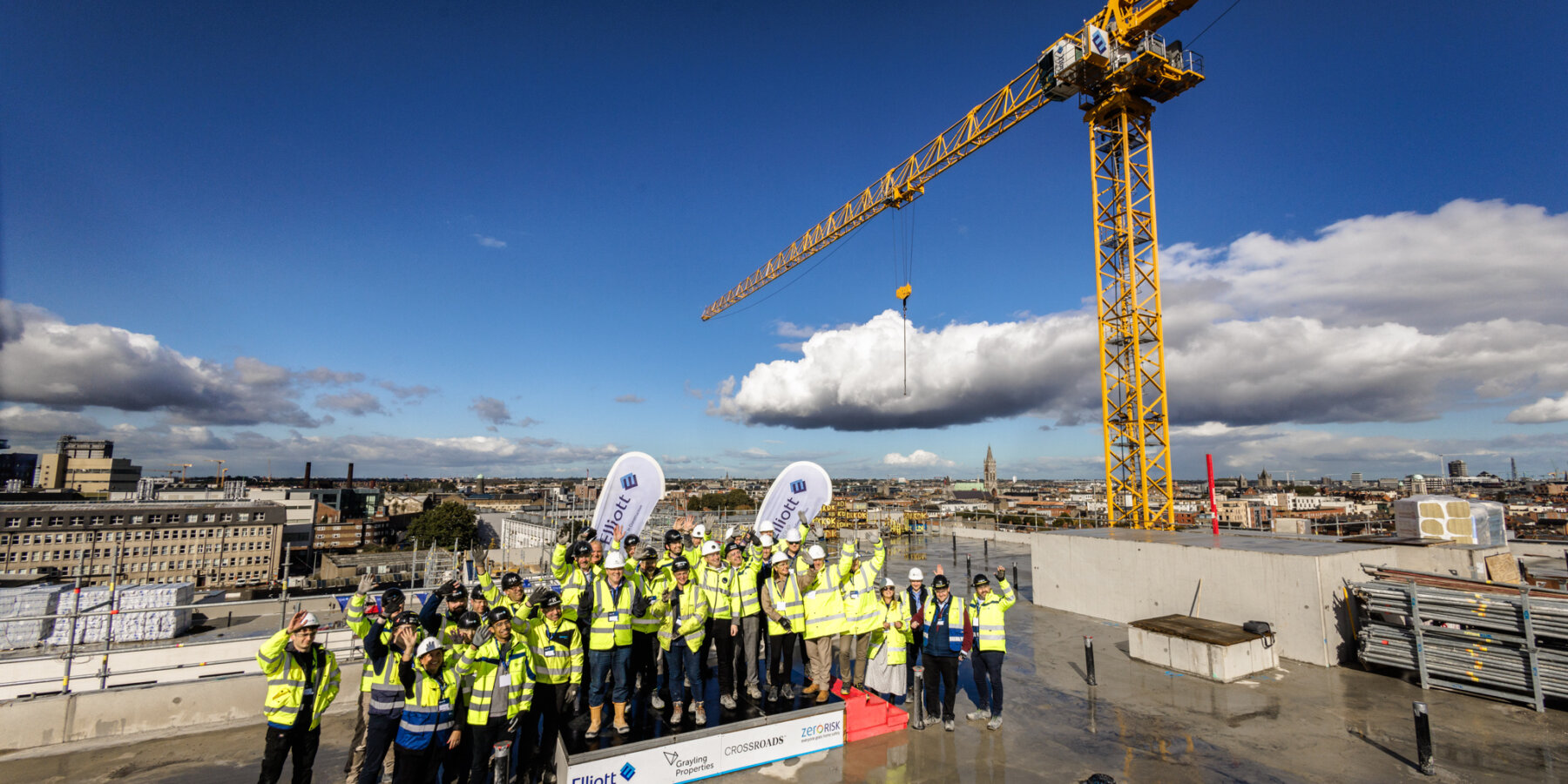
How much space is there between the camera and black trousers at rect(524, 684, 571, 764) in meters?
5.55

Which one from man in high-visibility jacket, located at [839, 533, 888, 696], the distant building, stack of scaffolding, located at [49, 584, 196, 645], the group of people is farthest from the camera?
the distant building

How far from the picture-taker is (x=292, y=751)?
4.70m

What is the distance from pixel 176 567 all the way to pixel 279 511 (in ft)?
33.2

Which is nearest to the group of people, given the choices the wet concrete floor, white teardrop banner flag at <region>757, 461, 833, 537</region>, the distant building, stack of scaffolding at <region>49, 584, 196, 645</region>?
the wet concrete floor

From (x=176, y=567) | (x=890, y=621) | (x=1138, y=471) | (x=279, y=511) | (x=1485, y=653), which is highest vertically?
(x=1138, y=471)

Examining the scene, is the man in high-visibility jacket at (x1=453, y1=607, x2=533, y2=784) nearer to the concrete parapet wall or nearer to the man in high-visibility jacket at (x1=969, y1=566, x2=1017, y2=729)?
the concrete parapet wall

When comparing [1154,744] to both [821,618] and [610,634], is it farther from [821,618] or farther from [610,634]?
[610,634]

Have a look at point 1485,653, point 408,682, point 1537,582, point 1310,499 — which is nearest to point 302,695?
point 408,682

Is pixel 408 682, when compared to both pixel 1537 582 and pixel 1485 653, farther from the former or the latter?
pixel 1537 582

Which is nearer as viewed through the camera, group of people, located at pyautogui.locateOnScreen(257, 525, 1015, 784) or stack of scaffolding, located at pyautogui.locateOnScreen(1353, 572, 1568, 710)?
group of people, located at pyautogui.locateOnScreen(257, 525, 1015, 784)

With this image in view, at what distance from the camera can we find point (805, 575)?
7.42 metres

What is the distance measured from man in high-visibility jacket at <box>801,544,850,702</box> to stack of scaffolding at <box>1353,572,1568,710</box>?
842 cm

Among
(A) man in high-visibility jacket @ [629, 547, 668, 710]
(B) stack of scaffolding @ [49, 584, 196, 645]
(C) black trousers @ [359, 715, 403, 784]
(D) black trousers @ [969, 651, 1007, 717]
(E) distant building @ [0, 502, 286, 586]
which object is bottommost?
(E) distant building @ [0, 502, 286, 586]

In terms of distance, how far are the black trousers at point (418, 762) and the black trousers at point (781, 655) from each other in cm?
319
